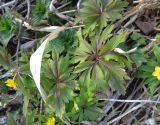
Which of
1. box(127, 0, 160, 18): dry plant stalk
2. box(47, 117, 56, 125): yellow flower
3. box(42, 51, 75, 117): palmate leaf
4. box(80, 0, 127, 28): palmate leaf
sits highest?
box(80, 0, 127, 28): palmate leaf

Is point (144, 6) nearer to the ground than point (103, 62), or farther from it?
farther from it

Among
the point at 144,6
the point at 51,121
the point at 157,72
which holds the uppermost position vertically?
the point at 144,6

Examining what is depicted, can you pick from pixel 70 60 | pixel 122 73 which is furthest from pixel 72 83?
pixel 122 73

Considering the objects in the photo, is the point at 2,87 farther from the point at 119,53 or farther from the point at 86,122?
the point at 119,53

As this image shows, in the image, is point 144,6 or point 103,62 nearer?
point 103,62

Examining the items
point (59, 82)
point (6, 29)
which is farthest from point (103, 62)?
point (6, 29)

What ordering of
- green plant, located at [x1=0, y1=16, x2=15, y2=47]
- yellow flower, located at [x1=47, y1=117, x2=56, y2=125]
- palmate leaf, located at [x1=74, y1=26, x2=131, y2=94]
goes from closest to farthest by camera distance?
palmate leaf, located at [x1=74, y1=26, x2=131, y2=94]
yellow flower, located at [x1=47, y1=117, x2=56, y2=125]
green plant, located at [x1=0, y1=16, x2=15, y2=47]

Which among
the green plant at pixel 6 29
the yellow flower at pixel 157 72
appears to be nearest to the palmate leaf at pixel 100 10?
the yellow flower at pixel 157 72

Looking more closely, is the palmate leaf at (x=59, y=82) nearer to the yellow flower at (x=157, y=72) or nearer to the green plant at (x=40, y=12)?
the green plant at (x=40, y=12)

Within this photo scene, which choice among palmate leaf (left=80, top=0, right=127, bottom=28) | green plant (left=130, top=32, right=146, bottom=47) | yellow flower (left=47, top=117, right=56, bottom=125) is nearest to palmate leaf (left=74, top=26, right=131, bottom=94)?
palmate leaf (left=80, top=0, right=127, bottom=28)

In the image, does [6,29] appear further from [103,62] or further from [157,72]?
[157,72]

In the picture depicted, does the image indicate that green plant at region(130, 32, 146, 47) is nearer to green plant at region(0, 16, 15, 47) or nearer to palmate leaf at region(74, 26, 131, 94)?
palmate leaf at region(74, 26, 131, 94)

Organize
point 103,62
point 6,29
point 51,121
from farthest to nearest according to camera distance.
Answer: point 6,29 → point 51,121 → point 103,62
